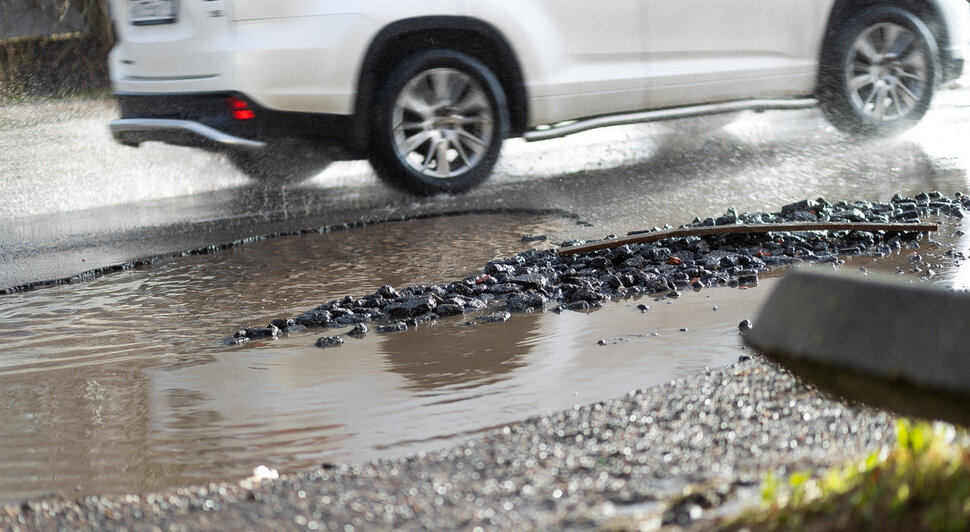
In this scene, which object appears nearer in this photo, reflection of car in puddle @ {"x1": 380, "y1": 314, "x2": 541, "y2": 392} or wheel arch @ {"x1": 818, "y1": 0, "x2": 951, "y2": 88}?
reflection of car in puddle @ {"x1": 380, "y1": 314, "x2": 541, "y2": 392}

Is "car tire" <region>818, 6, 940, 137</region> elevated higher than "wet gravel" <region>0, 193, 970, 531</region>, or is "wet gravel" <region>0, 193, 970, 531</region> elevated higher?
"wet gravel" <region>0, 193, 970, 531</region>

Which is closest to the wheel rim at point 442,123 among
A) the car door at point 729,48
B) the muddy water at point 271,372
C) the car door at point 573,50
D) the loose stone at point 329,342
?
the car door at point 573,50

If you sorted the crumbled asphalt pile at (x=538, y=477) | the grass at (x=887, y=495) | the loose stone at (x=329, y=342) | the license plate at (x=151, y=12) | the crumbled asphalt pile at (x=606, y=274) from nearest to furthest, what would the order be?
1. the grass at (x=887, y=495)
2. the crumbled asphalt pile at (x=538, y=477)
3. the loose stone at (x=329, y=342)
4. the crumbled asphalt pile at (x=606, y=274)
5. the license plate at (x=151, y=12)

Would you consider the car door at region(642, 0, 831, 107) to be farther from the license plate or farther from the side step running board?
the license plate

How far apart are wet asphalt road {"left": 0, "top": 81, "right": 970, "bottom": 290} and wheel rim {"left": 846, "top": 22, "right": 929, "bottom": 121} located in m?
0.39

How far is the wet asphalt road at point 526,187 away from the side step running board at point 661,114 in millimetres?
408

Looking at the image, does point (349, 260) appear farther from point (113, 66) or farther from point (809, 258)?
point (113, 66)

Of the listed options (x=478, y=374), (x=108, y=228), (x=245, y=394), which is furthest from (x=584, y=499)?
(x=108, y=228)

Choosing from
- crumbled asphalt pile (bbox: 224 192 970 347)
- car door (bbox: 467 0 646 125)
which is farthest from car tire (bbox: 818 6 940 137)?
crumbled asphalt pile (bbox: 224 192 970 347)

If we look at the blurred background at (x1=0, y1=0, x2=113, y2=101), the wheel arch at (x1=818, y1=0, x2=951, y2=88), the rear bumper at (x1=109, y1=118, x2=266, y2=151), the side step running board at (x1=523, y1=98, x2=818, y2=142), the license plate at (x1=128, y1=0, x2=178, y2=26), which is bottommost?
the blurred background at (x1=0, y1=0, x2=113, y2=101)

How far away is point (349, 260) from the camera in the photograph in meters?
6.11

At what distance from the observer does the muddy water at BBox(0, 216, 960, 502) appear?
10.7ft

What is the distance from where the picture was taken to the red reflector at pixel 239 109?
712 centimetres

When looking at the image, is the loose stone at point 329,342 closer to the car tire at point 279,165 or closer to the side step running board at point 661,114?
the side step running board at point 661,114
